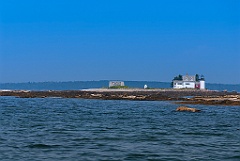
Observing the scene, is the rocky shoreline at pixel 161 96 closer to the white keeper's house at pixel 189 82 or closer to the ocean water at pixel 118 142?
the white keeper's house at pixel 189 82

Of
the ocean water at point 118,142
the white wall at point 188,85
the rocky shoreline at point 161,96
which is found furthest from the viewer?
the white wall at point 188,85

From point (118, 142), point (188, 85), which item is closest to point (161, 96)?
point (188, 85)

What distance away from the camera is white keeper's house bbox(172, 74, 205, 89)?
459 ft

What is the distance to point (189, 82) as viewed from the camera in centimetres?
14012

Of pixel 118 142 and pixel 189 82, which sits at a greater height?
pixel 189 82

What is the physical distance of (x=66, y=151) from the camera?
68.7 ft

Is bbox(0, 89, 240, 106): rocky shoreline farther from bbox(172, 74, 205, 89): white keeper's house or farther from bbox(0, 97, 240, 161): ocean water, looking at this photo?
bbox(0, 97, 240, 161): ocean water

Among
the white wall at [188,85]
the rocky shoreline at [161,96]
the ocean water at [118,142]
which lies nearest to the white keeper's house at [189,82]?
the white wall at [188,85]

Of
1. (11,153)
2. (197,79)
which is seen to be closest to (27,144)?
(11,153)

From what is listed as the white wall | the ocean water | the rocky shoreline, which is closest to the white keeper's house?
the white wall

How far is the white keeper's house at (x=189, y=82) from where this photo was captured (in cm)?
14000

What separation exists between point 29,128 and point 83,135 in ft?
18.3

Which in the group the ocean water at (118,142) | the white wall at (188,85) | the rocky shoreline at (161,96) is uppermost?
the white wall at (188,85)

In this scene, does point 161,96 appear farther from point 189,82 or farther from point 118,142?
point 118,142
